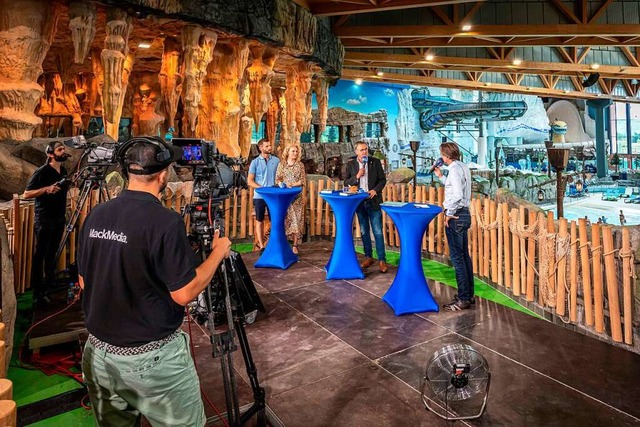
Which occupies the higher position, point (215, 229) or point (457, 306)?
point (215, 229)

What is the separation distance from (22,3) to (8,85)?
4.19ft

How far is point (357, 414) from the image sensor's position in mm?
2506

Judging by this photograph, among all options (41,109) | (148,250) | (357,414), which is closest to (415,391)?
(357,414)

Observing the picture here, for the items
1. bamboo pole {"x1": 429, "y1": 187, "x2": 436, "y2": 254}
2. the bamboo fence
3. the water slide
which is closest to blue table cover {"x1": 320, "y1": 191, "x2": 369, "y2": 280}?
the bamboo fence

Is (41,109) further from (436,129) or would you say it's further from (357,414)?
(436,129)

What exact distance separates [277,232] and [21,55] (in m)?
5.04

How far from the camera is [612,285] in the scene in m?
3.36

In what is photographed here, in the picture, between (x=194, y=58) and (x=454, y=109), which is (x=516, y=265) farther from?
(x=454, y=109)

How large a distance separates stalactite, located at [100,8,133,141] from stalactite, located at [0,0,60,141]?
0.87 metres

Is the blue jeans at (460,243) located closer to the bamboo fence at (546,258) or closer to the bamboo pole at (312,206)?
the bamboo fence at (546,258)

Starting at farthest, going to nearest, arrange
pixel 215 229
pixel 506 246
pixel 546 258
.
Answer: pixel 506 246 → pixel 546 258 → pixel 215 229

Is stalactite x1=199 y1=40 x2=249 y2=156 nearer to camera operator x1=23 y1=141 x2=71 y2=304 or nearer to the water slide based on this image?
camera operator x1=23 y1=141 x2=71 y2=304

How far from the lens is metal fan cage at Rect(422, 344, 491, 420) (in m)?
2.40

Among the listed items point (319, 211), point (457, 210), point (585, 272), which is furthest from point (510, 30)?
point (585, 272)
